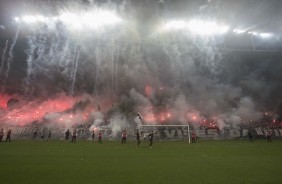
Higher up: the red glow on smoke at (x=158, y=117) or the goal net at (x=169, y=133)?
the red glow on smoke at (x=158, y=117)

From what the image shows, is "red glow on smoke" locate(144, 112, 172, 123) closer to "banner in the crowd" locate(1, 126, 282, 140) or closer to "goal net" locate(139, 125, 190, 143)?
"banner in the crowd" locate(1, 126, 282, 140)

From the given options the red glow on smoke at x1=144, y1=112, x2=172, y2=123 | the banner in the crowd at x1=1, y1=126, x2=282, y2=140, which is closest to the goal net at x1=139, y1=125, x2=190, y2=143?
the banner in the crowd at x1=1, y1=126, x2=282, y2=140

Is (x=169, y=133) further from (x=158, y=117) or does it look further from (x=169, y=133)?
(x=158, y=117)

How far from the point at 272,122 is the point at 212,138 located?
2690cm

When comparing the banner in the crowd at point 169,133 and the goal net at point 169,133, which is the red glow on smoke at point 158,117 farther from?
the goal net at point 169,133

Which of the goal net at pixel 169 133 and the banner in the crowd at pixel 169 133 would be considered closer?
the goal net at pixel 169 133

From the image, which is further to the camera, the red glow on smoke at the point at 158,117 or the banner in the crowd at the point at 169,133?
the red glow on smoke at the point at 158,117

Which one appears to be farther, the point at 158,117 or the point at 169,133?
the point at 158,117

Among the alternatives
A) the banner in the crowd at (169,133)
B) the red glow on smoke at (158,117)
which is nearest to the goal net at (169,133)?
the banner in the crowd at (169,133)

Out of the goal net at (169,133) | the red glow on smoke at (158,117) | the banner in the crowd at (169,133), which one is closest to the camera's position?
the goal net at (169,133)

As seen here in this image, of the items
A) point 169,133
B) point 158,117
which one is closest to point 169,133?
point 169,133

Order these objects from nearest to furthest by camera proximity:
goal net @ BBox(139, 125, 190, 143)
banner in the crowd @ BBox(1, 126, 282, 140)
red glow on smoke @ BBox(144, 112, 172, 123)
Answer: goal net @ BBox(139, 125, 190, 143)
banner in the crowd @ BBox(1, 126, 282, 140)
red glow on smoke @ BBox(144, 112, 172, 123)

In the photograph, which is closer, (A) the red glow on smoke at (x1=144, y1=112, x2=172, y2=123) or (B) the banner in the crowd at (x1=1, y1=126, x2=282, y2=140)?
(B) the banner in the crowd at (x1=1, y1=126, x2=282, y2=140)

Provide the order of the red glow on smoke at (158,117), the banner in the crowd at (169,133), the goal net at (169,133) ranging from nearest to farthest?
the goal net at (169,133)
the banner in the crowd at (169,133)
the red glow on smoke at (158,117)
